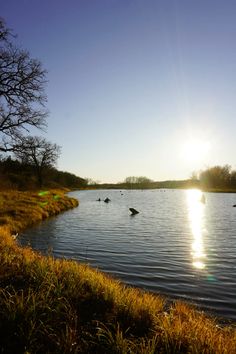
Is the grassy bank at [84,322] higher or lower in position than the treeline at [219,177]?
lower

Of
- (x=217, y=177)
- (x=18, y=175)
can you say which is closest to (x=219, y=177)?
(x=217, y=177)

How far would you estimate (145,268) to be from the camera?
14.8m

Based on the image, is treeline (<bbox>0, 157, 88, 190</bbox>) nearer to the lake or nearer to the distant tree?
the lake

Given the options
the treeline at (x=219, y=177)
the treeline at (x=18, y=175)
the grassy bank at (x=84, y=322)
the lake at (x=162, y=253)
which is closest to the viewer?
the grassy bank at (x=84, y=322)

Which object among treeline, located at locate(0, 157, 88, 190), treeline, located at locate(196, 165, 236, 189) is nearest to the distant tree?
treeline, located at locate(196, 165, 236, 189)

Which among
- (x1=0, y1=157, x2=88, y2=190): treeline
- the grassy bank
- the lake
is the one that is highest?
(x1=0, y1=157, x2=88, y2=190): treeline

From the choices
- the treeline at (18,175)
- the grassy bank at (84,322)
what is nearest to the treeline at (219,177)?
the treeline at (18,175)

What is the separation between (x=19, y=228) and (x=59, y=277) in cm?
1784

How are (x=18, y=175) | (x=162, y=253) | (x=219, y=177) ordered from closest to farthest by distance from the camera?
1. (x=162, y=253)
2. (x=18, y=175)
3. (x=219, y=177)

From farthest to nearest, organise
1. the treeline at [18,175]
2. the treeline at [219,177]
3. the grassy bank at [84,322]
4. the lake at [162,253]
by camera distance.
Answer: the treeline at [219,177] < the treeline at [18,175] < the lake at [162,253] < the grassy bank at [84,322]

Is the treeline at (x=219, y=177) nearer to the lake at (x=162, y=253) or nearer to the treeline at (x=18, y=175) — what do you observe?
the treeline at (x=18, y=175)

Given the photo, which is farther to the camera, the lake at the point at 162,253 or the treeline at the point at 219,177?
the treeline at the point at 219,177

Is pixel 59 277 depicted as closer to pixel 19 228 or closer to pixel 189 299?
pixel 189 299

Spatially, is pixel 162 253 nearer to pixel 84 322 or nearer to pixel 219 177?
pixel 84 322
